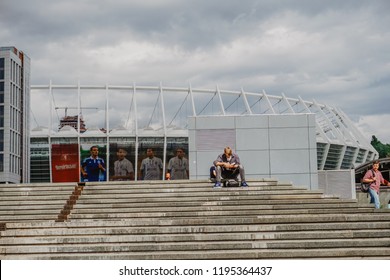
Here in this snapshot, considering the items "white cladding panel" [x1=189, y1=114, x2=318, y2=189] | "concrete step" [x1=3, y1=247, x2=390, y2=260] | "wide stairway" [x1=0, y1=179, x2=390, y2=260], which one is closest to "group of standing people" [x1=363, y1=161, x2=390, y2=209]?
"wide stairway" [x1=0, y1=179, x2=390, y2=260]

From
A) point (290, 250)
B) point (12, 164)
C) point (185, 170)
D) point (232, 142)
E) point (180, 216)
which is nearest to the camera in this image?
point (290, 250)

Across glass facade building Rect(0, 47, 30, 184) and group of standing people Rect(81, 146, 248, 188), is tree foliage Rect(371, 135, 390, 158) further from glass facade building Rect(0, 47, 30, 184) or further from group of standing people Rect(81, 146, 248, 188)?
group of standing people Rect(81, 146, 248, 188)

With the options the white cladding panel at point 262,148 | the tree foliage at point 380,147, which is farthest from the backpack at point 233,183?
the tree foliage at point 380,147

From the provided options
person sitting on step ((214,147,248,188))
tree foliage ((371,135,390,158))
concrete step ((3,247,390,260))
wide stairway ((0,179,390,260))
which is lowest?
concrete step ((3,247,390,260))

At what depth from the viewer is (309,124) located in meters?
20.4

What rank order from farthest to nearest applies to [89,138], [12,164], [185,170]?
[89,138] → [12,164] → [185,170]

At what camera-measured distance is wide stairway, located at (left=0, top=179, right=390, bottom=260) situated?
1133 cm

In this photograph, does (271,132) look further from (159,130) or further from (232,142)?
(159,130)

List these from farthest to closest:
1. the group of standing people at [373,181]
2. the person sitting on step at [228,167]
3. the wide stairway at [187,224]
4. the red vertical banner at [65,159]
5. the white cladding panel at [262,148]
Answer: the red vertical banner at [65,159]
the white cladding panel at [262,148]
the person sitting on step at [228,167]
the group of standing people at [373,181]
the wide stairway at [187,224]

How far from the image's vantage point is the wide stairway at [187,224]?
11328mm

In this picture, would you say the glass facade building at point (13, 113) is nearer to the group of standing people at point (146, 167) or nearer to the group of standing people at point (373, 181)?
the group of standing people at point (146, 167)

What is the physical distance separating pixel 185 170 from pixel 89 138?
4763 centimetres

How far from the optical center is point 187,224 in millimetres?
12633
